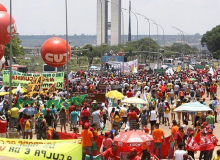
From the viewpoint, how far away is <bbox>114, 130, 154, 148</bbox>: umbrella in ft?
50.8

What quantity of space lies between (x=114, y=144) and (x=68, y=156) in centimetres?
157

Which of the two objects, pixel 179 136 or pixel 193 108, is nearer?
pixel 179 136

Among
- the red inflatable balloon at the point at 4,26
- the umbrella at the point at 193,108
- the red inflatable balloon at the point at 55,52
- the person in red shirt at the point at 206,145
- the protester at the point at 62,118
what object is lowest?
the protester at the point at 62,118

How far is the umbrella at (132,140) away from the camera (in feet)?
50.8

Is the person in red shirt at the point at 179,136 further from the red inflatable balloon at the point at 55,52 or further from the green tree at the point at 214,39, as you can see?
the green tree at the point at 214,39

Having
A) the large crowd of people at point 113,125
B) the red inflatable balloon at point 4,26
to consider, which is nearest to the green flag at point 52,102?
the large crowd of people at point 113,125

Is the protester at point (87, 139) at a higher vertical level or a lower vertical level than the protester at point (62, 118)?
higher

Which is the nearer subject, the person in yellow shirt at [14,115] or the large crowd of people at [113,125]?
the large crowd of people at [113,125]

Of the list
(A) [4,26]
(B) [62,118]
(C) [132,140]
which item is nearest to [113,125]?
(C) [132,140]

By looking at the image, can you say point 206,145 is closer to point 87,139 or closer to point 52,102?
point 87,139

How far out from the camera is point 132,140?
1548 centimetres

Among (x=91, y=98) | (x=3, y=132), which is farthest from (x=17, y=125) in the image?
(x=91, y=98)

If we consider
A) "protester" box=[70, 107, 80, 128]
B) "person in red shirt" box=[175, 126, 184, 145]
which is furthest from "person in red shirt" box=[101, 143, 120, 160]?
"protester" box=[70, 107, 80, 128]

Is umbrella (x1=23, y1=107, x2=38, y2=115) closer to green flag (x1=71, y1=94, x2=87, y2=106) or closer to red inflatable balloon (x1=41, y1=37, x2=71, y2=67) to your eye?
green flag (x1=71, y1=94, x2=87, y2=106)
